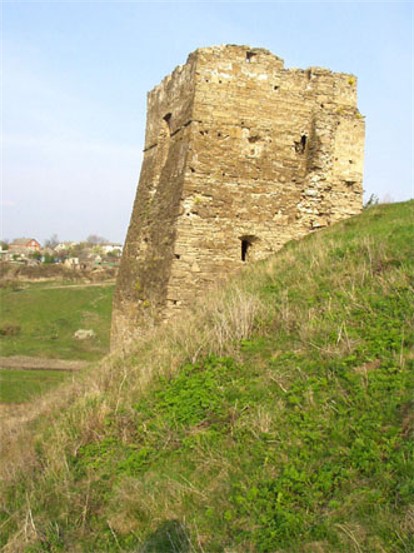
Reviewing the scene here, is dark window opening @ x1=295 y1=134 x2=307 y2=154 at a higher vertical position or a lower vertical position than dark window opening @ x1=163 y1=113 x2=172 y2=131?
lower

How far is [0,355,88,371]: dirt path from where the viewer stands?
22328mm

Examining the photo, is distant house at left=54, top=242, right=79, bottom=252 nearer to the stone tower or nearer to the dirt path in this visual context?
the dirt path

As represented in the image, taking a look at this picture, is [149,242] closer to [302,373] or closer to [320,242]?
[320,242]

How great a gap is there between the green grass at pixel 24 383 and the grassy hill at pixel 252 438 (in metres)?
7.50

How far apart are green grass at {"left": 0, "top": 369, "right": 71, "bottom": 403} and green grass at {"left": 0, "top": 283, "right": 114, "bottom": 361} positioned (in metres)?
6.05

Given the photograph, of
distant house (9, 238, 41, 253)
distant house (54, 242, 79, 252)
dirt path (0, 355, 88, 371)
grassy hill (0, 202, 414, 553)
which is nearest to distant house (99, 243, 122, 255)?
distant house (54, 242, 79, 252)

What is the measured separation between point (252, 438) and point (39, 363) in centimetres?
2015

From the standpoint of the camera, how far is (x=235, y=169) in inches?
439

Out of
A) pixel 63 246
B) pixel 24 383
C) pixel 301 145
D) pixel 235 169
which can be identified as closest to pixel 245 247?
pixel 235 169

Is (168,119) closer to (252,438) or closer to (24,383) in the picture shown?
(252,438)

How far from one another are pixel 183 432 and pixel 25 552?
1.68 metres

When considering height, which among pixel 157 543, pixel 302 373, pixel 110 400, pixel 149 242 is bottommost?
pixel 157 543

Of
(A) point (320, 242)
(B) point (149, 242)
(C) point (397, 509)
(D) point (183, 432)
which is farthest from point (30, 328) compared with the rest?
(C) point (397, 509)

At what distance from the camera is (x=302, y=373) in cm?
557
